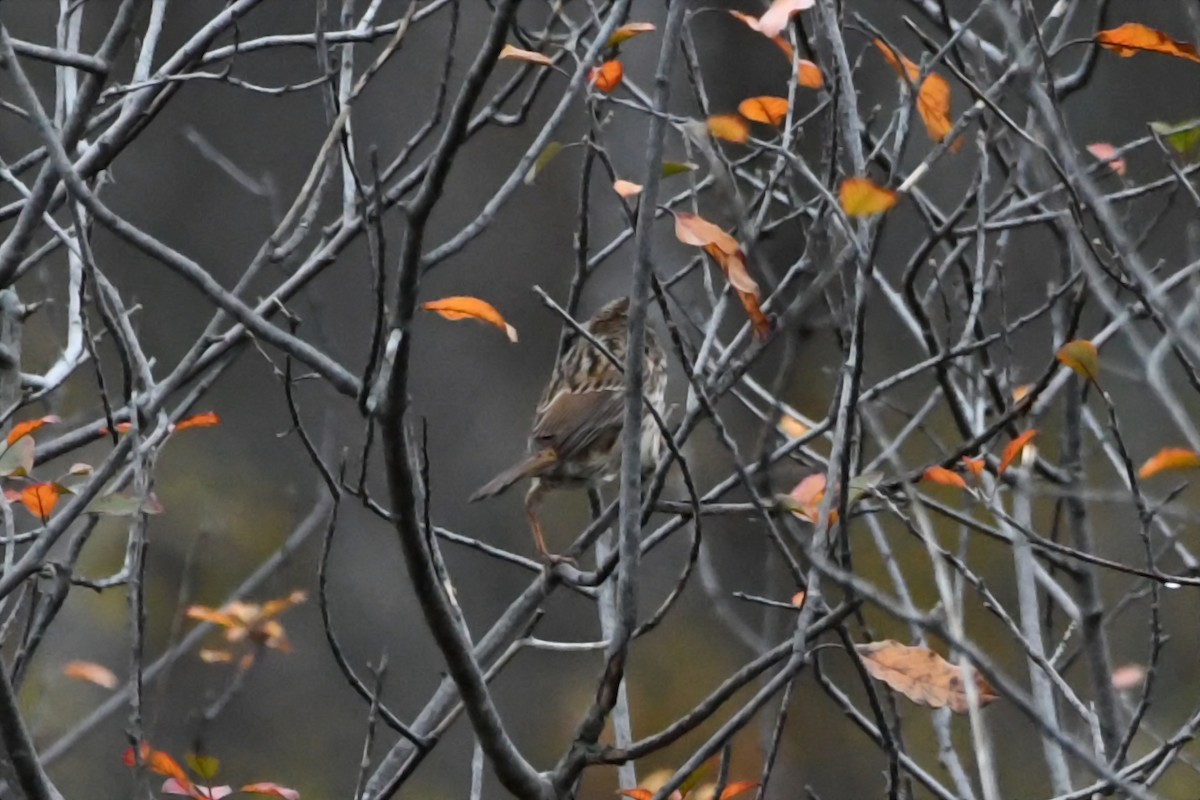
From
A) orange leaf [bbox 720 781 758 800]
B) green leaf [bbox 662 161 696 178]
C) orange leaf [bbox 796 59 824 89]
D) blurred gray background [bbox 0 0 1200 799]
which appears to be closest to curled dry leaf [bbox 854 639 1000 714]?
orange leaf [bbox 720 781 758 800]

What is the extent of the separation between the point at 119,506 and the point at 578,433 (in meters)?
2.01

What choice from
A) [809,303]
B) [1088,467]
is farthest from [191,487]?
[809,303]

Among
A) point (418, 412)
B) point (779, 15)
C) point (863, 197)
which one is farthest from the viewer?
point (418, 412)

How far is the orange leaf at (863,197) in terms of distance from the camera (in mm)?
2053

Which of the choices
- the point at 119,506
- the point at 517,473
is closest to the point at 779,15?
the point at 119,506

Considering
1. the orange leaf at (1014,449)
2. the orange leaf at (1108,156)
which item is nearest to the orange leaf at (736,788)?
the orange leaf at (1014,449)

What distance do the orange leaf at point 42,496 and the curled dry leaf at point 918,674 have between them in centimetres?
143

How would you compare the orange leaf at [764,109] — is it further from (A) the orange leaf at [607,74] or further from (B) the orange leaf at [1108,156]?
(B) the orange leaf at [1108,156]

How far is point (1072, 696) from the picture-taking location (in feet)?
9.44

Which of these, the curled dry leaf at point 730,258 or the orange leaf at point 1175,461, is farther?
the orange leaf at point 1175,461

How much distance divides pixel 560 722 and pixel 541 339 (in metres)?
2.03

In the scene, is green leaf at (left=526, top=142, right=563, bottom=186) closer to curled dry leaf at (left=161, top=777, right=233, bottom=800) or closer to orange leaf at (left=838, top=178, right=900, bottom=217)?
orange leaf at (left=838, top=178, right=900, bottom=217)

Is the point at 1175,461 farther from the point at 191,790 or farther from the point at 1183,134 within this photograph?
the point at 191,790

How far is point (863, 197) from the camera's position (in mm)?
2062
